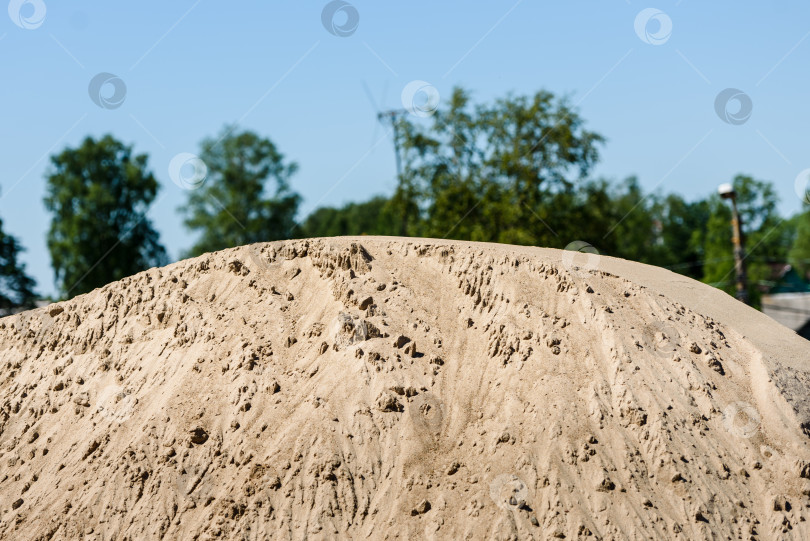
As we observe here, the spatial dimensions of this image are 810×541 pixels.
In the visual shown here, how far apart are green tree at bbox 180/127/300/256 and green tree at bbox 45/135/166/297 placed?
5944 mm

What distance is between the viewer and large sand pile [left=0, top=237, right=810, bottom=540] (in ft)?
39.2

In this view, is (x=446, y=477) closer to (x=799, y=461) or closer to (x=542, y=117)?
(x=799, y=461)

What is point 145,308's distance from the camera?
16125mm

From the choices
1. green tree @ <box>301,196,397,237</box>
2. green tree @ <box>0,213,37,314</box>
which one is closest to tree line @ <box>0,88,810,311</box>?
green tree @ <box>0,213,37,314</box>

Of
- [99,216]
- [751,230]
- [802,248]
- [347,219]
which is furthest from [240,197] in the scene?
[802,248]

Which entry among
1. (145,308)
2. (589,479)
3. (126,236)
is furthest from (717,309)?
(126,236)

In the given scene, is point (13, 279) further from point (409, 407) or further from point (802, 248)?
point (802, 248)

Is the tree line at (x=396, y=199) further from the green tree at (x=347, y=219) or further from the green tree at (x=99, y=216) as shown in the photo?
the green tree at (x=347, y=219)

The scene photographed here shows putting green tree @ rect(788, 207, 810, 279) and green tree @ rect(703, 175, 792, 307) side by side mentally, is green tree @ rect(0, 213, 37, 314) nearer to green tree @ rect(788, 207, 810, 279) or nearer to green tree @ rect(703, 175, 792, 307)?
green tree @ rect(703, 175, 792, 307)

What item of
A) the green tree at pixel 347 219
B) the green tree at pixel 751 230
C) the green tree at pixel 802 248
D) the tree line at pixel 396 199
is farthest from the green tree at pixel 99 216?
the green tree at pixel 802 248

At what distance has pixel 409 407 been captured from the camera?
13.0 m

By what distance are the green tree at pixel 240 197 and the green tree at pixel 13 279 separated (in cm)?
1142

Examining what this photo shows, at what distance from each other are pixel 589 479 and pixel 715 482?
71.8 inches

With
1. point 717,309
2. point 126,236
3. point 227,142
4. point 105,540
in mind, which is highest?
point 227,142
